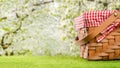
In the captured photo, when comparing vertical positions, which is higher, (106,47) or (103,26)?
(103,26)

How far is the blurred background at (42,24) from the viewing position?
3516 mm

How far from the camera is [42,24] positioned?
11.8 ft

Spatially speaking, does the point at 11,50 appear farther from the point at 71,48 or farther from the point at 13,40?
the point at 71,48

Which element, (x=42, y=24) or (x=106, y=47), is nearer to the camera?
(x=106, y=47)

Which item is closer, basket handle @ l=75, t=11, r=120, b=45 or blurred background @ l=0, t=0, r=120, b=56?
basket handle @ l=75, t=11, r=120, b=45

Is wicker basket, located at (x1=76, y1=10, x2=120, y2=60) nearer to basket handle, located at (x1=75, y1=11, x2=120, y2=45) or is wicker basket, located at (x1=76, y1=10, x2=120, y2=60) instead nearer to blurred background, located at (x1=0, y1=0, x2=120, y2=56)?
basket handle, located at (x1=75, y1=11, x2=120, y2=45)

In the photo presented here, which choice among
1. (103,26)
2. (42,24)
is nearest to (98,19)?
(103,26)

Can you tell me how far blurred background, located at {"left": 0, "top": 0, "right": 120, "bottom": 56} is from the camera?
11.5 ft

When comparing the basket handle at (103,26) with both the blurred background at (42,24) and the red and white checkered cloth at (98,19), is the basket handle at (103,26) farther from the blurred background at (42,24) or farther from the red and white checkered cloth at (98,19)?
the blurred background at (42,24)

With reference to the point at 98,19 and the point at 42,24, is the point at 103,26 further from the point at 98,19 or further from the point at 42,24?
the point at 42,24

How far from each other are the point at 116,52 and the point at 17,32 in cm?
168

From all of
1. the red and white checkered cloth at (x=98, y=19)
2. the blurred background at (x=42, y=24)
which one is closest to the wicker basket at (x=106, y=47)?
the red and white checkered cloth at (x=98, y=19)

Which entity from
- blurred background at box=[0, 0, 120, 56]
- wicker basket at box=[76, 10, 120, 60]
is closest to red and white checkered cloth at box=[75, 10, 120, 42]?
wicker basket at box=[76, 10, 120, 60]

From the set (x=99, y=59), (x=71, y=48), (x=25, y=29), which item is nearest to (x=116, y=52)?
(x=99, y=59)
